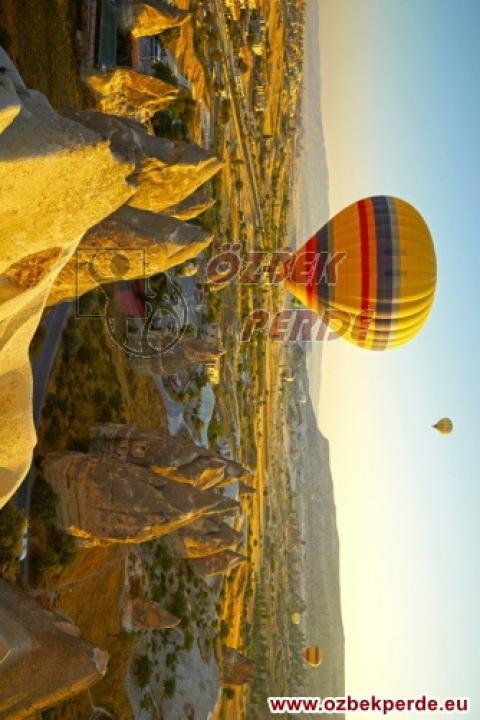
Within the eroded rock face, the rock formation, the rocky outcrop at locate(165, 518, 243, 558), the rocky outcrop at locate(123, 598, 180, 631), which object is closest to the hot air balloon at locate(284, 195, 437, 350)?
the rock formation

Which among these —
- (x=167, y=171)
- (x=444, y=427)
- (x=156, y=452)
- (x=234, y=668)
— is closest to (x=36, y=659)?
(x=156, y=452)

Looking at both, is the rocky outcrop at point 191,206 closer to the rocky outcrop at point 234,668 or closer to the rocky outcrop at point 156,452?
the rocky outcrop at point 156,452

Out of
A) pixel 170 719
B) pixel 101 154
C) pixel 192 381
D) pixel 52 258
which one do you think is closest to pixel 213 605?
pixel 170 719

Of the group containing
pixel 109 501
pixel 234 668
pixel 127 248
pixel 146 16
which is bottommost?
pixel 234 668

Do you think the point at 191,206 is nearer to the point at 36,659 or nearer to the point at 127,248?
the point at 127,248

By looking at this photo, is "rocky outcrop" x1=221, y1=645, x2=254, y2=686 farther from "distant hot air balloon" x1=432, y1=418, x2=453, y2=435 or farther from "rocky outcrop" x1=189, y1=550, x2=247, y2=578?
"distant hot air balloon" x1=432, y1=418, x2=453, y2=435

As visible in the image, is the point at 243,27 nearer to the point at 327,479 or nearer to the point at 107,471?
the point at 107,471

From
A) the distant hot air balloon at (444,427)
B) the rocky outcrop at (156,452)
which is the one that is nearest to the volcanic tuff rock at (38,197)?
the rocky outcrop at (156,452)

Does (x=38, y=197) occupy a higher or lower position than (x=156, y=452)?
higher
